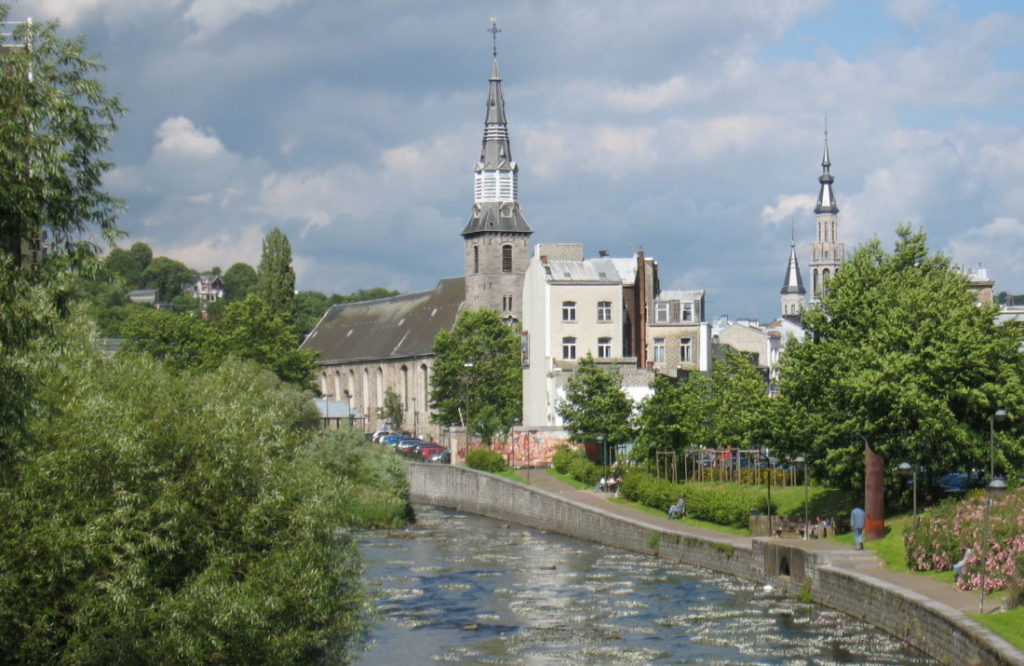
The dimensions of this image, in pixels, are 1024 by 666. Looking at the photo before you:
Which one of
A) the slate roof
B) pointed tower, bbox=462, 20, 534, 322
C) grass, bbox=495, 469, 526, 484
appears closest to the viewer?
grass, bbox=495, 469, 526, 484

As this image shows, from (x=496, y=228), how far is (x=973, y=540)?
91.0 metres

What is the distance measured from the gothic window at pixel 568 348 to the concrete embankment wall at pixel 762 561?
1208cm

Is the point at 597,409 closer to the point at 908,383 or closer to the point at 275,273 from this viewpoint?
the point at 908,383

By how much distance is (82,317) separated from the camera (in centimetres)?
3272

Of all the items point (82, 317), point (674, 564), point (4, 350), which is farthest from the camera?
point (674, 564)

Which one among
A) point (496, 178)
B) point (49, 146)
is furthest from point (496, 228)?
point (49, 146)

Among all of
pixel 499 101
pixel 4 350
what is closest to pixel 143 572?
pixel 4 350

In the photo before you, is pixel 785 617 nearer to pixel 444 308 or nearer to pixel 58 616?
pixel 58 616

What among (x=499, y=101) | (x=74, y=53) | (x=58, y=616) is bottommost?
(x=58, y=616)

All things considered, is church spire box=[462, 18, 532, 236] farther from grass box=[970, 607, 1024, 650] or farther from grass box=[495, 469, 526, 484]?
grass box=[970, 607, 1024, 650]

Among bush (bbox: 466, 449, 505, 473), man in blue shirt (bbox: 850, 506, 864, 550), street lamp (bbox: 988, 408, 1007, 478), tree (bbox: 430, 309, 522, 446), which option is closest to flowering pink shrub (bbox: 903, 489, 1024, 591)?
street lamp (bbox: 988, 408, 1007, 478)

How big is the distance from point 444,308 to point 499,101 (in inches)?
785

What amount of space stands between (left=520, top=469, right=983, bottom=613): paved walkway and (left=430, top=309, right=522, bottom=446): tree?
109 feet

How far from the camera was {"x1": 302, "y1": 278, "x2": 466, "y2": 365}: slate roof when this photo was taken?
13462cm
